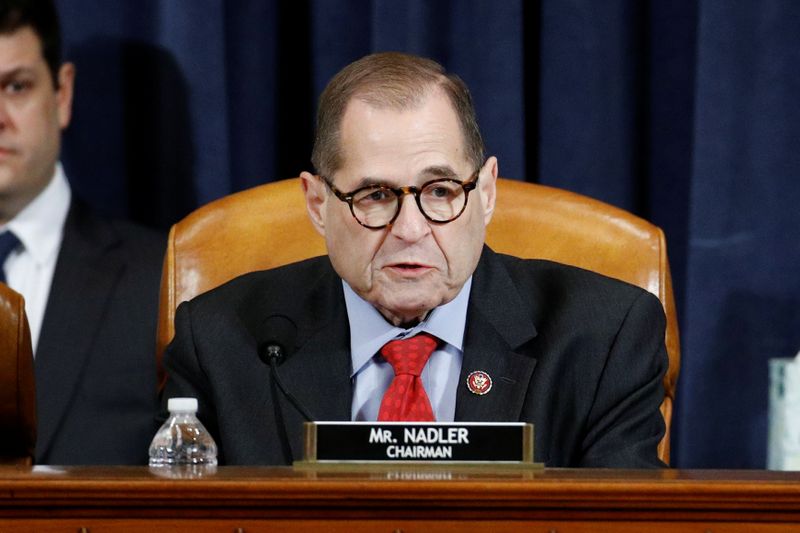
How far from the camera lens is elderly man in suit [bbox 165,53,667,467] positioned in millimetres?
1928

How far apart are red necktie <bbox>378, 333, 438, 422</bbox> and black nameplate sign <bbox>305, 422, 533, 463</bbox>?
41cm

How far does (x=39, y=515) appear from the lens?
1300mm

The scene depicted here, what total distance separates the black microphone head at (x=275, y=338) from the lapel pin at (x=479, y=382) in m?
0.28

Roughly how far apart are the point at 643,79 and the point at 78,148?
127cm

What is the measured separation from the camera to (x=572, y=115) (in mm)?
2887

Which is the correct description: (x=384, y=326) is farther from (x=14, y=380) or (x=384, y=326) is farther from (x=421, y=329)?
(x=14, y=380)

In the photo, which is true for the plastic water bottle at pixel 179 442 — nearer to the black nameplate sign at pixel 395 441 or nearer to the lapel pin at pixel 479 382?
the black nameplate sign at pixel 395 441

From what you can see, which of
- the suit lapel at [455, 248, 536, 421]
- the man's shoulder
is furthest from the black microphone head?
the man's shoulder

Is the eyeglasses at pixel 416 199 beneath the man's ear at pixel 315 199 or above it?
beneath

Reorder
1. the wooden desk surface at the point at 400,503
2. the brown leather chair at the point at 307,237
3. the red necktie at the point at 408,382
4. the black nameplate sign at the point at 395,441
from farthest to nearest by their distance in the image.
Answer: the brown leather chair at the point at 307,237, the red necktie at the point at 408,382, the black nameplate sign at the point at 395,441, the wooden desk surface at the point at 400,503

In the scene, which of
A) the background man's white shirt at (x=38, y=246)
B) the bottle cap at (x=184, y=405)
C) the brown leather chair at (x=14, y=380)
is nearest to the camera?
the brown leather chair at (x=14, y=380)

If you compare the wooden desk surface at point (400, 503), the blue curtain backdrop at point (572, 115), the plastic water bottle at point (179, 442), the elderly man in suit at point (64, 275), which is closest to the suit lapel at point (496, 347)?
the plastic water bottle at point (179, 442)

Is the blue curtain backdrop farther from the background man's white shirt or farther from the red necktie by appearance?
the red necktie

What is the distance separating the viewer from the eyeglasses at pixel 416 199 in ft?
6.36
